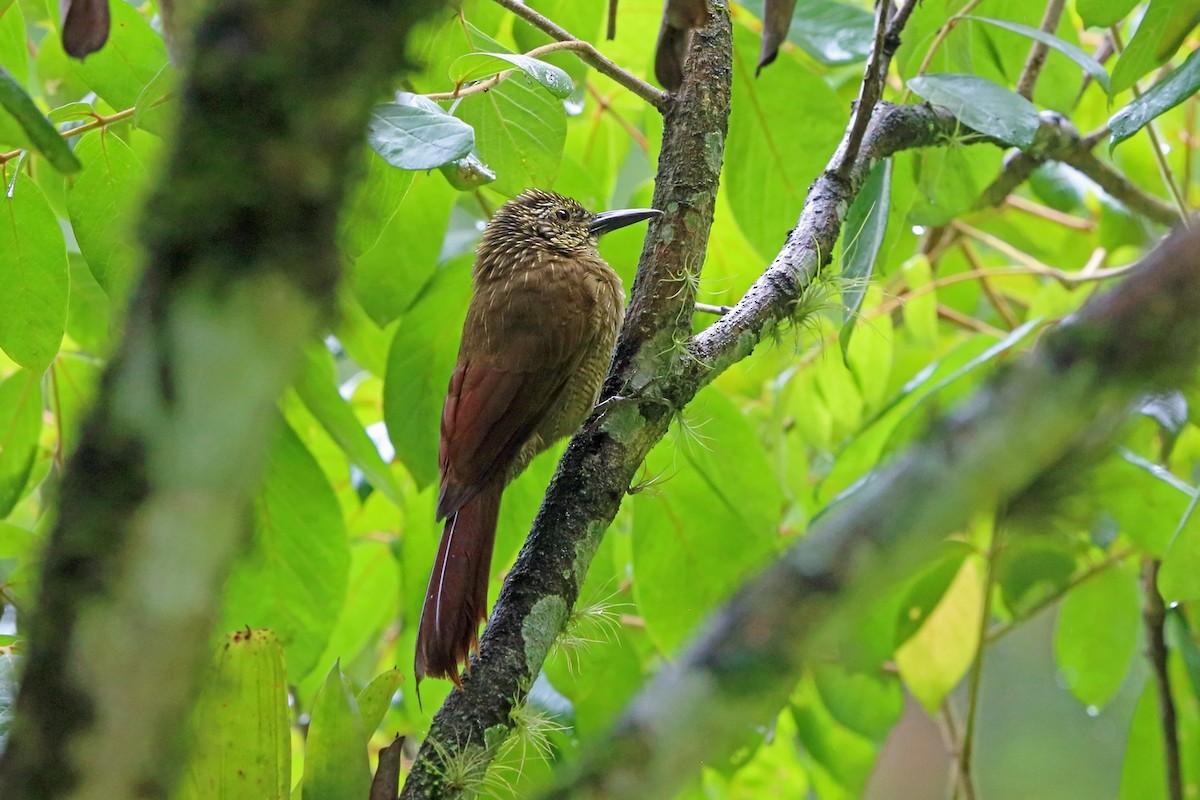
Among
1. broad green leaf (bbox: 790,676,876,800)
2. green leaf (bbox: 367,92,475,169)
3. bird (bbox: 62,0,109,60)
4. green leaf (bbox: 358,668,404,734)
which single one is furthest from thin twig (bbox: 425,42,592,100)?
broad green leaf (bbox: 790,676,876,800)

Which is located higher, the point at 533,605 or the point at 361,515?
the point at 533,605

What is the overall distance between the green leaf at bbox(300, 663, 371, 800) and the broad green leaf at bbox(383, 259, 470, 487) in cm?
89

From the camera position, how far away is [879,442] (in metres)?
2.30

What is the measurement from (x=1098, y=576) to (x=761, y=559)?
0.87m

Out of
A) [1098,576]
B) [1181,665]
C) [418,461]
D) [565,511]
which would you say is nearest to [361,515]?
[418,461]

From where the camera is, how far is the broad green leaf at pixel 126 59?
5.50 ft

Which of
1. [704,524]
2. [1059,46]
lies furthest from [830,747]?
[1059,46]

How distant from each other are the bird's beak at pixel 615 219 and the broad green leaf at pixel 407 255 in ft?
1.81

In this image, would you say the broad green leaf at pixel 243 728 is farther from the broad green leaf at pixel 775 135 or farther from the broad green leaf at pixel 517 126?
the broad green leaf at pixel 775 135

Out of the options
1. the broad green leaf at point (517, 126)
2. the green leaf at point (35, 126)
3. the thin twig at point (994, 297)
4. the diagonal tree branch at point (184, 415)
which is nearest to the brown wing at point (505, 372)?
the broad green leaf at point (517, 126)

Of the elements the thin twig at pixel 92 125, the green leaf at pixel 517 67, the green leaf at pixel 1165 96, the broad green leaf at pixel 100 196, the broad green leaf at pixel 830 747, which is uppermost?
the green leaf at pixel 1165 96

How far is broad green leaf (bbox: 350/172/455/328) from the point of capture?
Result: 1986mm

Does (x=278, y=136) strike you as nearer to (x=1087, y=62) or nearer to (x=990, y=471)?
(x=990, y=471)

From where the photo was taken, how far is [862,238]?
5.65 feet
